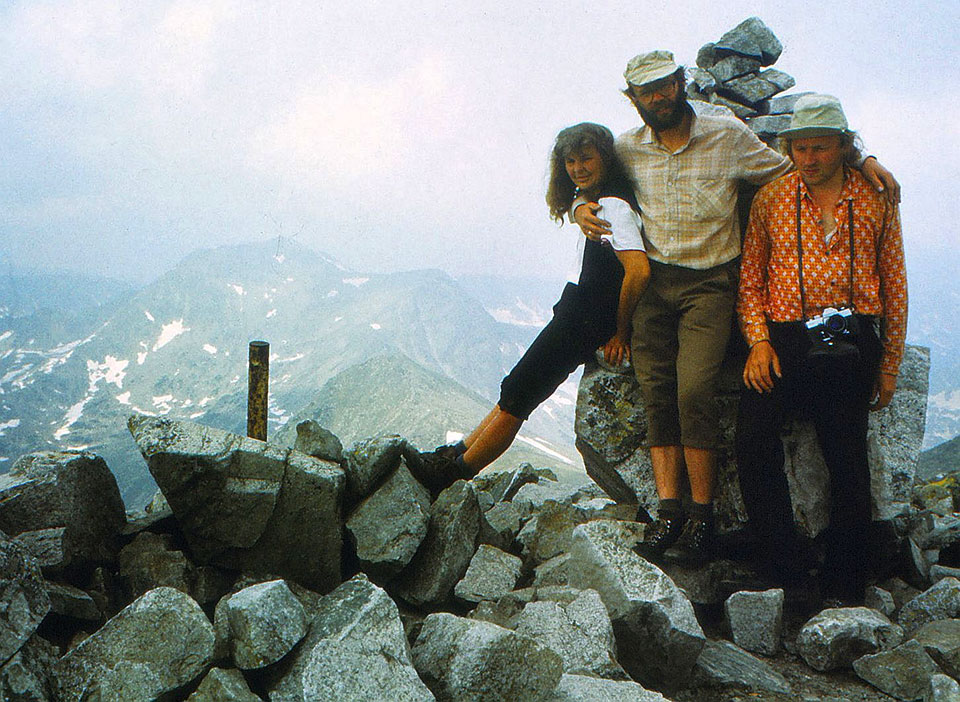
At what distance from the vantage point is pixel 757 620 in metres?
5.88

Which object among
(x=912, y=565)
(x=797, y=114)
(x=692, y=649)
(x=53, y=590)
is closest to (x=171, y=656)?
(x=53, y=590)

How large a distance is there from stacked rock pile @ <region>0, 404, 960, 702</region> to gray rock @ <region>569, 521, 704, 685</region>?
14 millimetres

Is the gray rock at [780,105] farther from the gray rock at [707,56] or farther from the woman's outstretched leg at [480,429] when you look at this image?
the woman's outstretched leg at [480,429]

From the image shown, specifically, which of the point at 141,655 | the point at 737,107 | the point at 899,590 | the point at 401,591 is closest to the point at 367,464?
the point at 401,591

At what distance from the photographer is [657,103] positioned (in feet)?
19.9

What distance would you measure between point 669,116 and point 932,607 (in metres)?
4.99

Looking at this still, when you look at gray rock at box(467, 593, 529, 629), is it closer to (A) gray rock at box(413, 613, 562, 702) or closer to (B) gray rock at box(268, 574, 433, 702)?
(A) gray rock at box(413, 613, 562, 702)

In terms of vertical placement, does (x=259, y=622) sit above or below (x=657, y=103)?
below

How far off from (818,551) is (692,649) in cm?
254

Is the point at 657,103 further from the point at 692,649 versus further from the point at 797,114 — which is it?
the point at 692,649

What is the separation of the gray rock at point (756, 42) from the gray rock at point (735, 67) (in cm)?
10

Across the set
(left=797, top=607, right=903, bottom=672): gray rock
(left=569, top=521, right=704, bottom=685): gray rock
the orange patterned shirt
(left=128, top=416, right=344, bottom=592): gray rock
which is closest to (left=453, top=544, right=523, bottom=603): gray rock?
(left=569, top=521, right=704, bottom=685): gray rock

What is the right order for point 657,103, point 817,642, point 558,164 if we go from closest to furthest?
point 817,642, point 657,103, point 558,164

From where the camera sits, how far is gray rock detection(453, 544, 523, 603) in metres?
5.73
